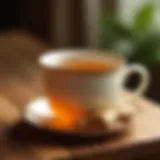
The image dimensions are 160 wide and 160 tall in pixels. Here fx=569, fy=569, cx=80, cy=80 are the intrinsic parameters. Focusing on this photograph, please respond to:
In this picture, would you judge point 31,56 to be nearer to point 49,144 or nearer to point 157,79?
point 157,79

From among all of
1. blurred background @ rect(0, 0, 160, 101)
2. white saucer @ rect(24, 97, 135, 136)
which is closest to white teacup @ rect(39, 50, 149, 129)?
white saucer @ rect(24, 97, 135, 136)

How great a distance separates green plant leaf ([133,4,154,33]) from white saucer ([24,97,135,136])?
0.76 m

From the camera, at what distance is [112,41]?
1724 millimetres

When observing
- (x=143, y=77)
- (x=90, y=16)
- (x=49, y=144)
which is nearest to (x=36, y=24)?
(x=90, y=16)

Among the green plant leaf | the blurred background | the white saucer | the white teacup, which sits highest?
the white teacup

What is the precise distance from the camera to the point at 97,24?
83.0 inches

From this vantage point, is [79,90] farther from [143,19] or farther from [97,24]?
[97,24]

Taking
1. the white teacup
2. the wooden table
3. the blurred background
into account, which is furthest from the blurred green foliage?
the white teacup

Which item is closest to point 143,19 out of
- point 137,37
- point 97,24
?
point 137,37

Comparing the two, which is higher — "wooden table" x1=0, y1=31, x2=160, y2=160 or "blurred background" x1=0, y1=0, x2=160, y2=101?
"wooden table" x1=0, y1=31, x2=160, y2=160

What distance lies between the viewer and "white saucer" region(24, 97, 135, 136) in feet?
2.74

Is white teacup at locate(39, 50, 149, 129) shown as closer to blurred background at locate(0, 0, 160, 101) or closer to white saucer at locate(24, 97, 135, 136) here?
white saucer at locate(24, 97, 135, 136)

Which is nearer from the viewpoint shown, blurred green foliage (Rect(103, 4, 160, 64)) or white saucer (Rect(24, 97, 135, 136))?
white saucer (Rect(24, 97, 135, 136))

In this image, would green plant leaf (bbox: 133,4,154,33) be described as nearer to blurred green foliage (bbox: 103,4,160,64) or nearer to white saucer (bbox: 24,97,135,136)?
blurred green foliage (bbox: 103,4,160,64)
